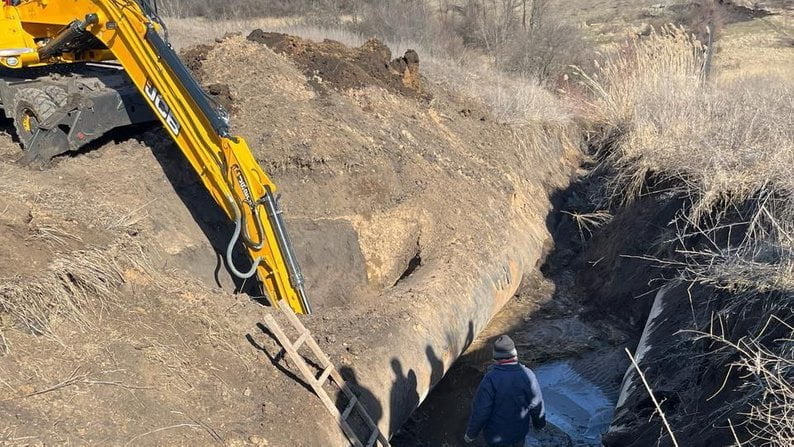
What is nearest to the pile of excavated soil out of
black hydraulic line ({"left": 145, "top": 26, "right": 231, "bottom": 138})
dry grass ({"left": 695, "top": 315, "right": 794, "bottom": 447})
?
black hydraulic line ({"left": 145, "top": 26, "right": 231, "bottom": 138})

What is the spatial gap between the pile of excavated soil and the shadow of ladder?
11 centimetres

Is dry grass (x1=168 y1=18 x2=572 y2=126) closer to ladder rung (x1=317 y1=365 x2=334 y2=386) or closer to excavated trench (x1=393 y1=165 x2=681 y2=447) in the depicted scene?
excavated trench (x1=393 y1=165 x2=681 y2=447)

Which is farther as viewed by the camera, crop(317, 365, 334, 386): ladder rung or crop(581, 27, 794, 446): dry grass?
crop(317, 365, 334, 386): ladder rung

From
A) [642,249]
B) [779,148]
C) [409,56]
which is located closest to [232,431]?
[642,249]

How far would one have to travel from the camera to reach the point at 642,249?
340 inches

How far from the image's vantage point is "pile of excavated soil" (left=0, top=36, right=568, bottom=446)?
4387 millimetres

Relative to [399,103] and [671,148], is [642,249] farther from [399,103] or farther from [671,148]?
[399,103]

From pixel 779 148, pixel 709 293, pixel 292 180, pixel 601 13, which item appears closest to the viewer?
pixel 709 293

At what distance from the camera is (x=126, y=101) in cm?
768

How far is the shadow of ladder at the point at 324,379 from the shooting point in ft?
16.7

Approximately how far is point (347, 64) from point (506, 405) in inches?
261

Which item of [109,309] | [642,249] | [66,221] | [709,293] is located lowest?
[642,249]

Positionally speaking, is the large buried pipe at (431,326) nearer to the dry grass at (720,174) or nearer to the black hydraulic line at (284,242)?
the black hydraulic line at (284,242)

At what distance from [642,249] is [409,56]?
16.8 feet
